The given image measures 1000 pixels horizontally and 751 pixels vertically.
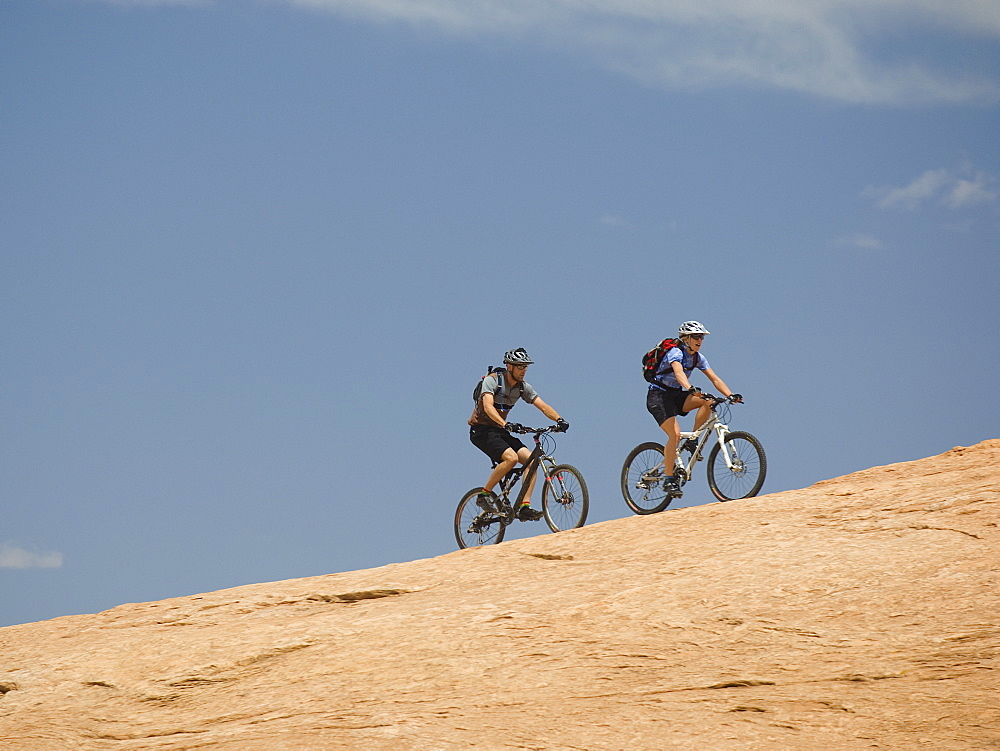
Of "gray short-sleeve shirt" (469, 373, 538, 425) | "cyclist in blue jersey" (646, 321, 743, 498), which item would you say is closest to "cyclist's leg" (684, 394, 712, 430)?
"cyclist in blue jersey" (646, 321, 743, 498)

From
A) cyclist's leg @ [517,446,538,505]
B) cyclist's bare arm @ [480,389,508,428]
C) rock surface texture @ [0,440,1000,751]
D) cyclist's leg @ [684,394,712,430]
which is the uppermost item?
cyclist's bare arm @ [480,389,508,428]

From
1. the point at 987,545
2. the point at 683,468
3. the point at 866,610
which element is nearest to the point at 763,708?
the point at 866,610

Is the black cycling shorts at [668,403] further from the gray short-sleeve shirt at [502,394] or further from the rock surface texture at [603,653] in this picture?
the rock surface texture at [603,653]

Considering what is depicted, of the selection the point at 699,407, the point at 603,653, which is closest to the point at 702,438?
the point at 699,407

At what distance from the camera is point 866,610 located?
31.0ft

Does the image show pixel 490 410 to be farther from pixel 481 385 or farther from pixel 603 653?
pixel 603 653

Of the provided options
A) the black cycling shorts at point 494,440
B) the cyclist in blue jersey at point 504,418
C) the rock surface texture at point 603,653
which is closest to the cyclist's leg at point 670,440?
the cyclist in blue jersey at point 504,418

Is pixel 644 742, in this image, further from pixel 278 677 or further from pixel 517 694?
pixel 278 677

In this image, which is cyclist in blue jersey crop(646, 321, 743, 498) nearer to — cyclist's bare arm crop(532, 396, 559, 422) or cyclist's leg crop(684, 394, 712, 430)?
cyclist's leg crop(684, 394, 712, 430)

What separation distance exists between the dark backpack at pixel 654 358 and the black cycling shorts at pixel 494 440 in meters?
2.35

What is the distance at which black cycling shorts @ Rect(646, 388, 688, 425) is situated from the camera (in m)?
16.1

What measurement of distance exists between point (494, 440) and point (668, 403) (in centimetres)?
288

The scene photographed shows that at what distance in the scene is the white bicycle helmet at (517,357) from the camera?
16156 millimetres

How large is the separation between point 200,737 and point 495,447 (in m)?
8.19
